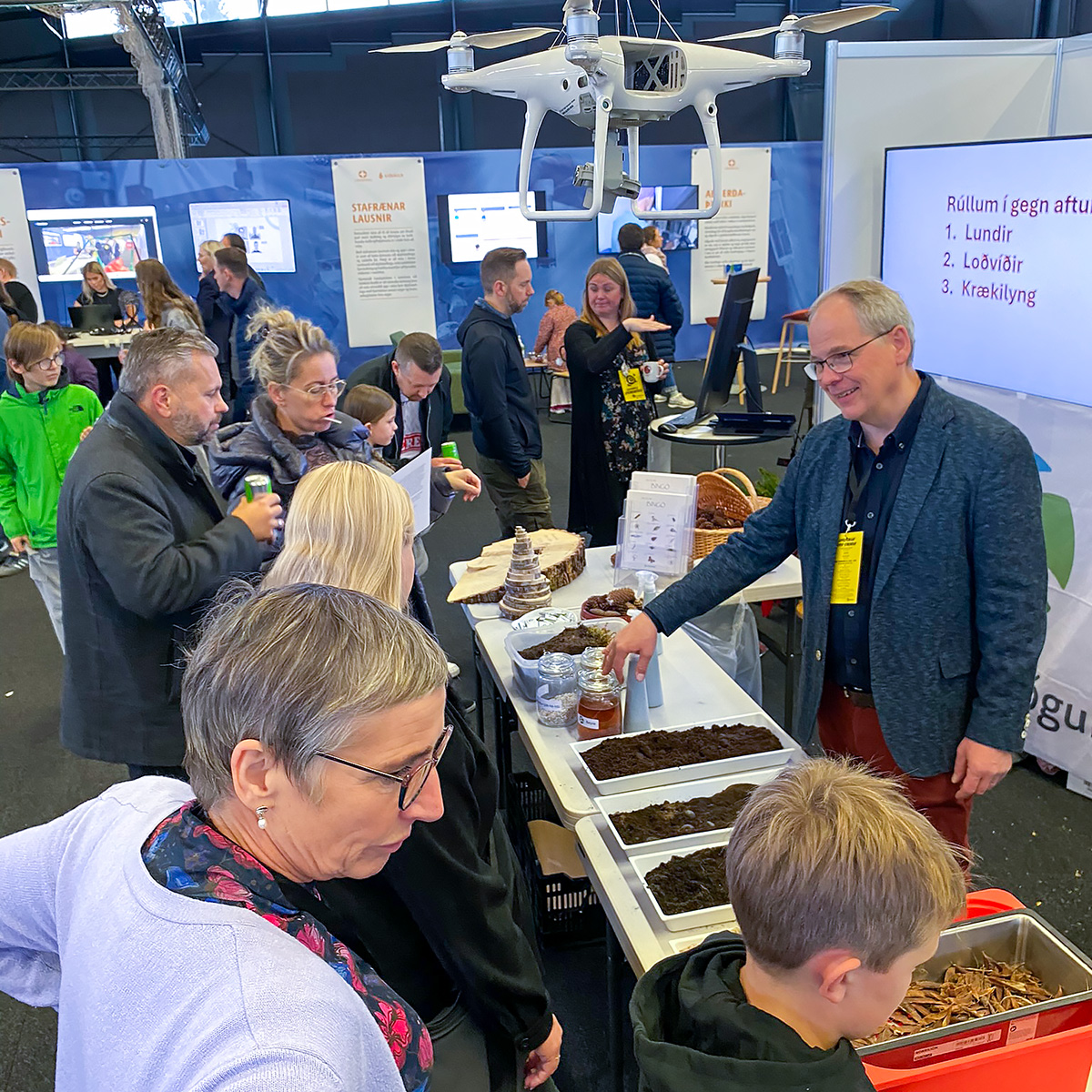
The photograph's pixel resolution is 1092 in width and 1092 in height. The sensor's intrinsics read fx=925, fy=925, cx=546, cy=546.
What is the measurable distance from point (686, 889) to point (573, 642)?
0.84 metres

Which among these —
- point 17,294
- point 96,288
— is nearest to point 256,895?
point 17,294

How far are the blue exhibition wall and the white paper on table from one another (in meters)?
7.55

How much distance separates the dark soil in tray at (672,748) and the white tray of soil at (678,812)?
45 millimetres

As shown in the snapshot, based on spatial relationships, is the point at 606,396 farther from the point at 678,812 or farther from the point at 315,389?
the point at 678,812

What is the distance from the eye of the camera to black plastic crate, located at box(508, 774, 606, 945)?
2422mm

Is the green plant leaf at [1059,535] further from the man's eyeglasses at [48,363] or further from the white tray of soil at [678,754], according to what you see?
the man's eyeglasses at [48,363]

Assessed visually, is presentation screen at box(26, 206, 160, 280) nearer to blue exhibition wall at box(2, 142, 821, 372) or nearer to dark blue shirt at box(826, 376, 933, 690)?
blue exhibition wall at box(2, 142, 821, 372)

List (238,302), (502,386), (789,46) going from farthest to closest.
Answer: (238,302)
(502,386)
(789,46)

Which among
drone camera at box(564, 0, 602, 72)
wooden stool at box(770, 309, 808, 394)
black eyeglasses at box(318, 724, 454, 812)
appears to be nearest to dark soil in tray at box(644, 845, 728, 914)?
black eyeglasses at box(318, 724, 454, 812)

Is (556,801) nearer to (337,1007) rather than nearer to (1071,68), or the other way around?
(337,1007)

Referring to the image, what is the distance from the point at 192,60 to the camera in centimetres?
1199

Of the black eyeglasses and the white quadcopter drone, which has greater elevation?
the white quadcopter drone

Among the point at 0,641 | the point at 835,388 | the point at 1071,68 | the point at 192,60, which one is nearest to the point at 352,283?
the point at 192,60

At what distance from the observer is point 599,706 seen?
1.99 metres
